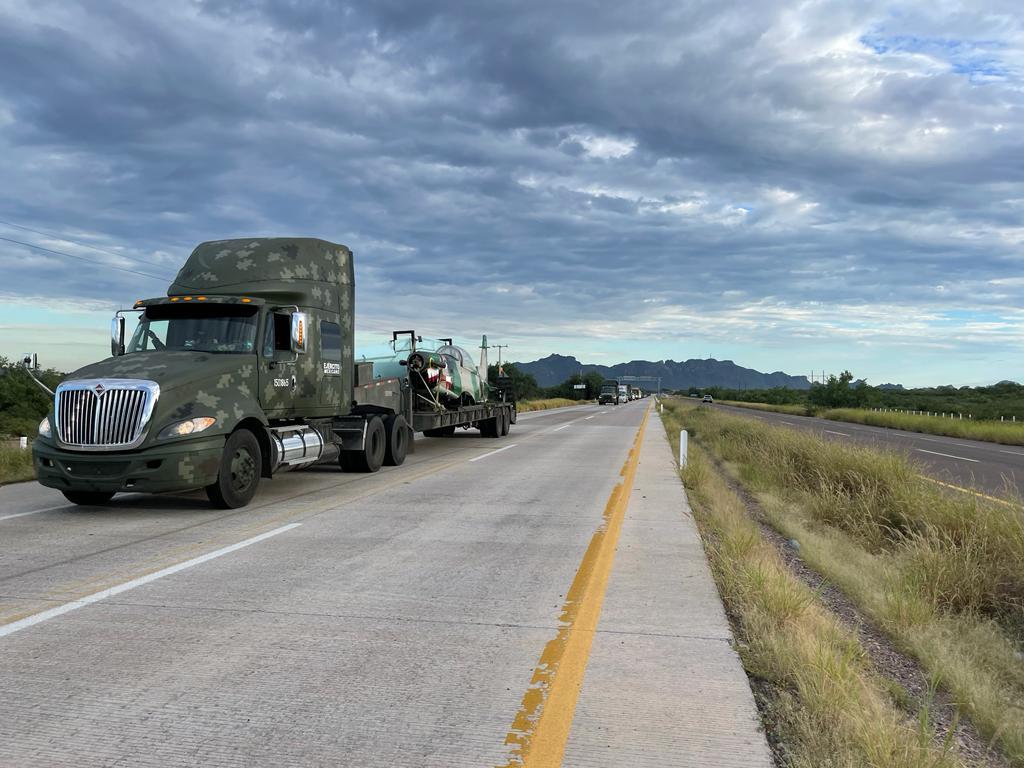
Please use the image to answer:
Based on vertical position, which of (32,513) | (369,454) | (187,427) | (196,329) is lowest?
(32,513)

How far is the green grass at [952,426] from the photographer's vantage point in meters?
32.7

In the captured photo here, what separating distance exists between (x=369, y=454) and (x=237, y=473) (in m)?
4.28

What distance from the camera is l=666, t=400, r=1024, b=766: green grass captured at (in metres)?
5.15

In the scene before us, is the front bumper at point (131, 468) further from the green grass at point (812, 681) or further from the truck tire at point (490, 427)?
the truck tire at point (490, 427)

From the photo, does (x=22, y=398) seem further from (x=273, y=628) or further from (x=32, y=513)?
(x=273, y=628)

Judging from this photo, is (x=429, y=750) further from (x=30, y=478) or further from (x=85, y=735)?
(x=30, y=478)

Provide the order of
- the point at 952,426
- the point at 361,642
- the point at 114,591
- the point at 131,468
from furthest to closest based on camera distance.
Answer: the point at 952,426 < the point at 131,468 < the point at 114,591 < the point at 361,642

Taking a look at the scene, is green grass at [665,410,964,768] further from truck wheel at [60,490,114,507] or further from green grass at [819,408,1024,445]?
green grass at [819,408,1024,445]

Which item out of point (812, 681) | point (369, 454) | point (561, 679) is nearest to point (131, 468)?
point (369, 454)

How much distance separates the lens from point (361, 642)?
4914 millimetres

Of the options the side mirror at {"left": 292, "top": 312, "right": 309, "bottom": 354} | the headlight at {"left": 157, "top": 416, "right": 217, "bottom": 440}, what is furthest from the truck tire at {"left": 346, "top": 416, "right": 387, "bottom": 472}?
the headlight at {"left": 157, "top": 416, "right": 217, "bottom": 440}

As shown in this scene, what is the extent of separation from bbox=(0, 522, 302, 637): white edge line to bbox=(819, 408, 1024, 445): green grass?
31.9 meters

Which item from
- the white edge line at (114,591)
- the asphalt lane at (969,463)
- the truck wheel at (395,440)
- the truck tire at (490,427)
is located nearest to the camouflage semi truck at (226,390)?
the truck wheel at (395,440)

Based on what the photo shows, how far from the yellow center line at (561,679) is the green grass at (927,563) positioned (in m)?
2.14
